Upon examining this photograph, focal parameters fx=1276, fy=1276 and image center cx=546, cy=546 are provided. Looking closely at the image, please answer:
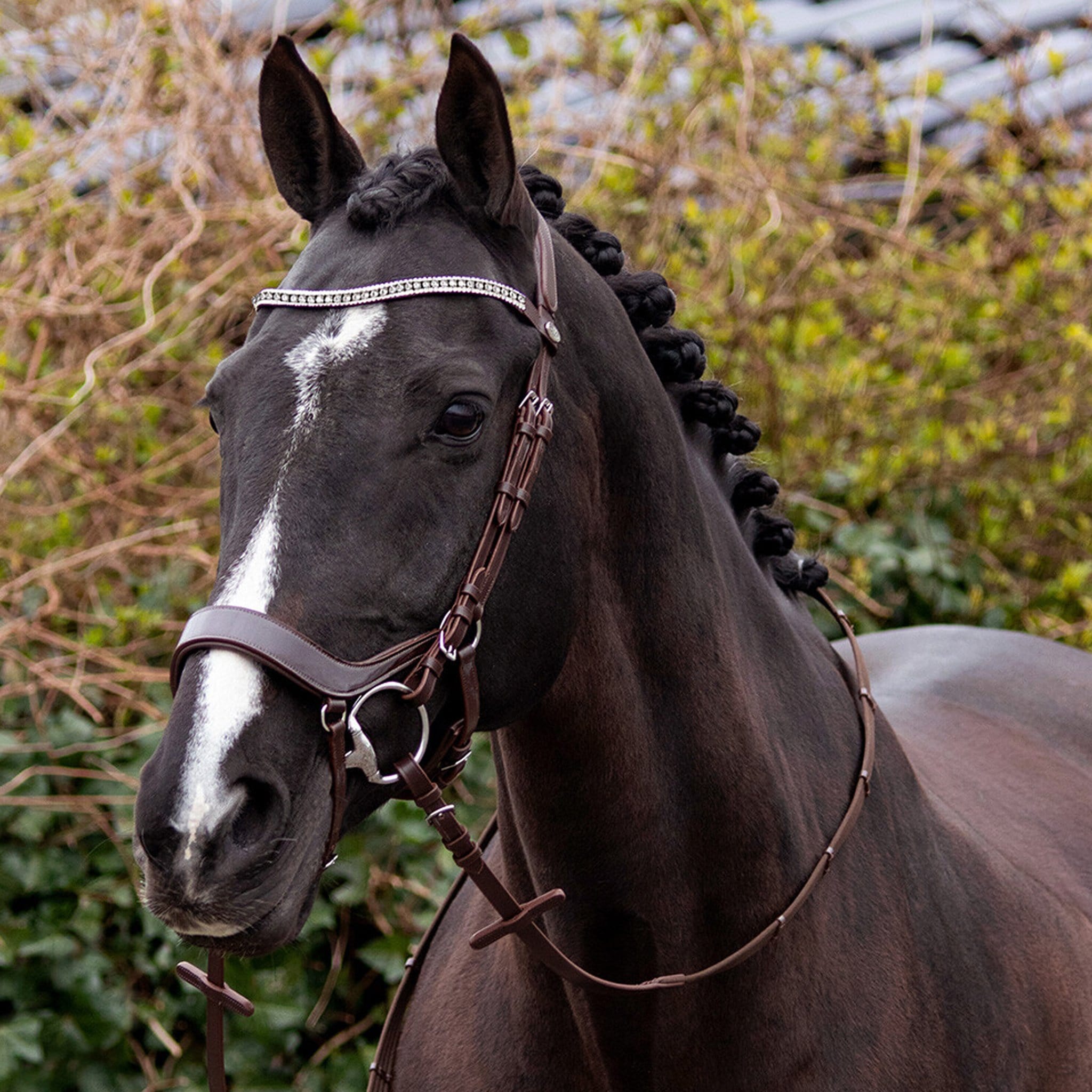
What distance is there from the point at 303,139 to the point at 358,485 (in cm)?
59

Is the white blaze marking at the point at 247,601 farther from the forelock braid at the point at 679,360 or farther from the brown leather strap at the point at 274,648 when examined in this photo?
the forelock braid at the point at 679,360

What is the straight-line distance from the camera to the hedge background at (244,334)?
3852 millimetres

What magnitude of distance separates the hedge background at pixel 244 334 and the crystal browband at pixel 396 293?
2.49 meters

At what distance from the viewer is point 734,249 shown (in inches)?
189

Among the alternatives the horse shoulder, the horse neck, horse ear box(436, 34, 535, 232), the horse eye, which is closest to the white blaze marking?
the horse eye

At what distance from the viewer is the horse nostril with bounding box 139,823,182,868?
1.27 m

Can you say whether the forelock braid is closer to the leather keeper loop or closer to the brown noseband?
the brown noseband

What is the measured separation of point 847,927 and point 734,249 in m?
3.40

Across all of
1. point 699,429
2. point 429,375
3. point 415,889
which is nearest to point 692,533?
point 699,429

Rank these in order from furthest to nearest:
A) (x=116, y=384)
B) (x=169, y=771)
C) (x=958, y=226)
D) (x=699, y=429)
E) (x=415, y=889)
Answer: (x=958, y=226) < (x=116, y=384) < (x=415, y=889) < (x=699, y=429) < (x=169, y=771)

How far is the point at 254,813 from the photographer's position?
133 cm

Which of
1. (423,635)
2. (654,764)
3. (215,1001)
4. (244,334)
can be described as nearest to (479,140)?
(423,635)

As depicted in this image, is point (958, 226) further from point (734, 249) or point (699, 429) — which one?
point (699, 429)

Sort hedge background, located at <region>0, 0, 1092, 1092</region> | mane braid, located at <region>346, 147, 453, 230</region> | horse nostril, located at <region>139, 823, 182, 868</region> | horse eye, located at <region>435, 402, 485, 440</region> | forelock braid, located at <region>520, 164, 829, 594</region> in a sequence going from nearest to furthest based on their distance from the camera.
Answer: horse nostril, located at <region>139, 823, 182, 868</region>
horse eye, located at <region>435, 402, 485, 440</region>
mane braid, located at <region>346, 147, 453, 230</region>
forelock braid, located at <region>520, 164, 829, 594</region>
hedge background, located at <region>0, 0, 1092, 1092</region>
